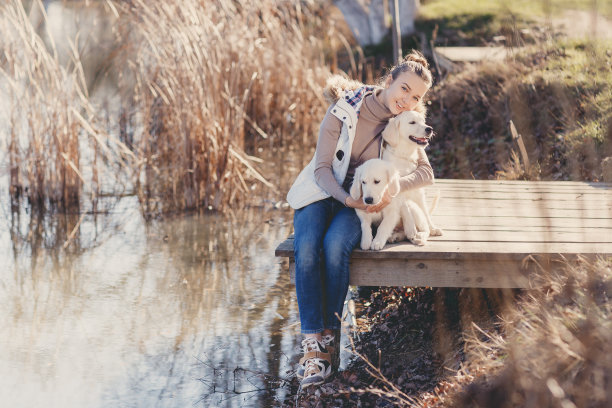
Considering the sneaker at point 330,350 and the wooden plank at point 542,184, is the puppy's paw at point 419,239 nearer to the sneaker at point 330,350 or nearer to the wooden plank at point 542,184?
the sneaker at point 330,350

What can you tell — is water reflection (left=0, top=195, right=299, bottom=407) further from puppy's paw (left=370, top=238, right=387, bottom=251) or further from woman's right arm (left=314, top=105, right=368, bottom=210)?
woman's right arm (left=314, top=105, right=368, bottom=210)

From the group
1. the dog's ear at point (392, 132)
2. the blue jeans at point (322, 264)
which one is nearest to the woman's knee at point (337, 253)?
the blue jeans at point (322, 264)

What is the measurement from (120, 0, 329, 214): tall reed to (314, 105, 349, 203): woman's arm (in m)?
3.26

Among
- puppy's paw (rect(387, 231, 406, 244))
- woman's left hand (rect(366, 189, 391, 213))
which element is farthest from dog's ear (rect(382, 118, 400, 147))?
puppy's paw (rect(387, 231, 406, 244))

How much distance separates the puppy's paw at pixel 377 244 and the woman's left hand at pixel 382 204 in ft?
0.53

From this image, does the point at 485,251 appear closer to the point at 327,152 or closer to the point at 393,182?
the point at 393,182

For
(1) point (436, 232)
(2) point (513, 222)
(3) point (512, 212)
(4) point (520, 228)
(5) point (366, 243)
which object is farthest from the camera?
(3) point (512, 212)

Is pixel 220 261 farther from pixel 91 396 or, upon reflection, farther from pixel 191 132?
pixel 91 396

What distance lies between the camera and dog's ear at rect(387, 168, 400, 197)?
3.97 metres

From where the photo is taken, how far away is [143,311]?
5879 millimetres

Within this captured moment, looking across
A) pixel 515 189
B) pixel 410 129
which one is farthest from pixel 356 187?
pixel 515 189

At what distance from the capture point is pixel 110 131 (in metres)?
9.63

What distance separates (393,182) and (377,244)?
1.10 ft

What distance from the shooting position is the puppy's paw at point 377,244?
3998mm
